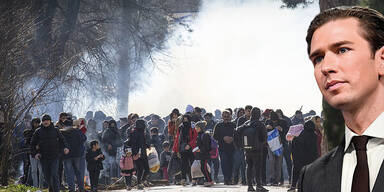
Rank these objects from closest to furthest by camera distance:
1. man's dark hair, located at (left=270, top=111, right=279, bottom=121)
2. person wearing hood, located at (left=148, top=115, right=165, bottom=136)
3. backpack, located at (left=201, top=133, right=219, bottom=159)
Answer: man's dark hair, located at (left=270, top=111, right=279, bottom=121) → backpack, located at (left=201, top=133, right=219, bottom=159) → person wearing hood, located at (left=148, top=115, right=165, bottom=136)

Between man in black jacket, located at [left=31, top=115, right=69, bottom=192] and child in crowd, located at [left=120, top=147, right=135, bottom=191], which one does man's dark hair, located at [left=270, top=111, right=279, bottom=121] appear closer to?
child in crowd, located at [left=120, top=147, right=135, bottom=191]

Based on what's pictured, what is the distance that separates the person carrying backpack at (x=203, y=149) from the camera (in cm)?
1554

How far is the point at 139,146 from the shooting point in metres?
15.6

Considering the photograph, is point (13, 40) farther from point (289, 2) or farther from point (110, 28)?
point (110, 28)

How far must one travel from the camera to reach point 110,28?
92.0ft

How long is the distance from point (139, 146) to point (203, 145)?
1470 mm

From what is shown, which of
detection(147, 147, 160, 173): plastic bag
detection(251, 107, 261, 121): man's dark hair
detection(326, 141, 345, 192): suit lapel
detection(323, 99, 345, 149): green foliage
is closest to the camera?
detection(326, 141, 345, 192): suit lapel

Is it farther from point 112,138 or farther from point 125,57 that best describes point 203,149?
point 125,57

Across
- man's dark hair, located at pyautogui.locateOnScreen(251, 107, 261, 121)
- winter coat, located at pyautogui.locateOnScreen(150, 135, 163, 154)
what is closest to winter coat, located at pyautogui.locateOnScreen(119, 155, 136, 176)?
winter coat, located at pyautogui.locateOnScreen(150, 135, 163, 154)

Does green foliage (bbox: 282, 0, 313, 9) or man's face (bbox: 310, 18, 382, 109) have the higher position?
green foliage (bbox: 282, 0, 313, 9)

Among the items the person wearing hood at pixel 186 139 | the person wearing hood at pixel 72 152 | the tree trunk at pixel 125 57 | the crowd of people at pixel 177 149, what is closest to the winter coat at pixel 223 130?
the crowd of people at pixel 177 149

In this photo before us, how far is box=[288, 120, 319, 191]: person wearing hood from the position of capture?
505 inches

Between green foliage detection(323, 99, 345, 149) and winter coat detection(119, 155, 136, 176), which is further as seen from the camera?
winter coat detection(119, 155, 136, 176)

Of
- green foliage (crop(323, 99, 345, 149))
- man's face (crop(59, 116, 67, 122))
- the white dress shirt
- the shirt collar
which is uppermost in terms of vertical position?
man's face (crop(59, 116, 67, 122))
